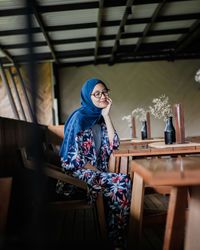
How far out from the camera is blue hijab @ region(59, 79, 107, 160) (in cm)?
213

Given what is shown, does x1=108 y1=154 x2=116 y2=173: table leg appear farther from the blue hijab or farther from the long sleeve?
the blue hijab

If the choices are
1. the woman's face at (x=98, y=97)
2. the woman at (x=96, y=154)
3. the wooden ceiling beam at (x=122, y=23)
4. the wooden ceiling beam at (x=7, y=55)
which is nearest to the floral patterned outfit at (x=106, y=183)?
the woman at (x=96, y=154)

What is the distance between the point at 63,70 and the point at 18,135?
24.2 feet

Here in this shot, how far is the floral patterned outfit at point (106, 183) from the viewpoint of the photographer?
1.82 metres

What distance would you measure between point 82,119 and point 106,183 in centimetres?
61

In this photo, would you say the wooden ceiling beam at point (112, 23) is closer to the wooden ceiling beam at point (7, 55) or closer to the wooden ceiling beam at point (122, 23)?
the wooden ceiling beam at point (122, 23)

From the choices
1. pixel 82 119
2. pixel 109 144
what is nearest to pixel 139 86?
pixel 109 144

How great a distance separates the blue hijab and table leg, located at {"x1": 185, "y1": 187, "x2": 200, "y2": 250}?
43.6 inches

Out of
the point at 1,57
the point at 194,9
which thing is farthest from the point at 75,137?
the point at 1,57

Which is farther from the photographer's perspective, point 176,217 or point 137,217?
point 137,217

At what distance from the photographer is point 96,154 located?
2.34 m

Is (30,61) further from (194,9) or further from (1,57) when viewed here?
(1,57)

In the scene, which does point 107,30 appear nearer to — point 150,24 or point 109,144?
point 150,24

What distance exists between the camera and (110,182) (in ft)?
6.21
